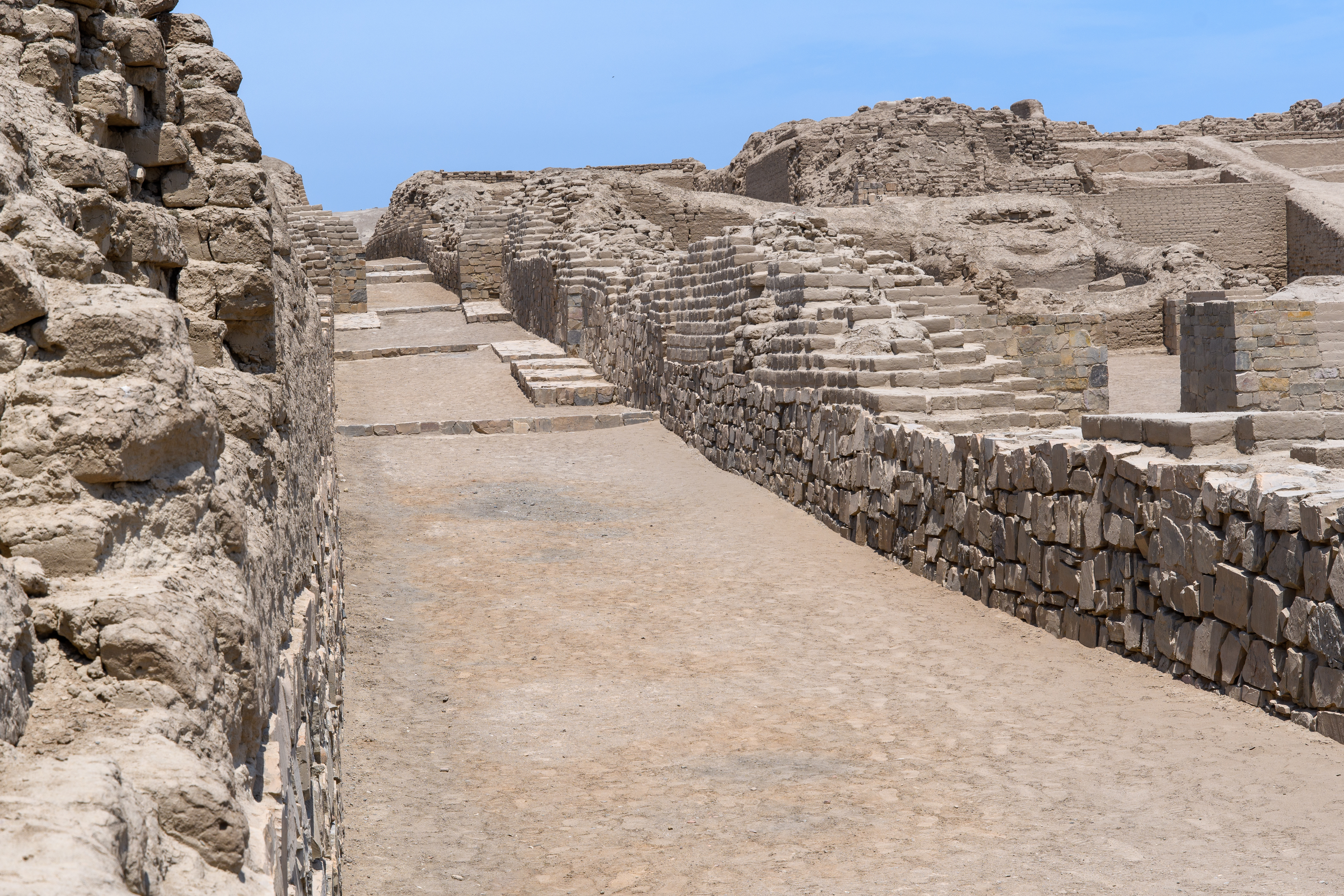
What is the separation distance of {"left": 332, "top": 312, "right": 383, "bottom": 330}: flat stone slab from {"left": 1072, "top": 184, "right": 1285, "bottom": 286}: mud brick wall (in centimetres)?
1657

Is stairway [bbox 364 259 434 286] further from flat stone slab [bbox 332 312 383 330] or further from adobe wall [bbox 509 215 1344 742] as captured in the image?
adobe wall [bbox 509 215 1344 742]

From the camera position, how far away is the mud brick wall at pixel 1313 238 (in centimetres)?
2541

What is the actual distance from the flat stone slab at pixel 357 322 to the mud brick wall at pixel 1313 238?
18.3 metres

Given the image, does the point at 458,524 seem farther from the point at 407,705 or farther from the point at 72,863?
the point at 72,863

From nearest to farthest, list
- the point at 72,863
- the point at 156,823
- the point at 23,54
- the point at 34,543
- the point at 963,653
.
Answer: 1. the point at 72,863
2. the point at 156,823
3. the point at 34,543
4. the point at 23,54
5. the point at 963,653

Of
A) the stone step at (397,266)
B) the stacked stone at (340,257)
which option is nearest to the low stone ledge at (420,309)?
the stacked stone at (340,257)

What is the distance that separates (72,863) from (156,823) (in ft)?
0.94

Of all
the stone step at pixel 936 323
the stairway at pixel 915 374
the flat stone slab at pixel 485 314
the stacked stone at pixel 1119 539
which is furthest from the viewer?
the flat stone slab at pixel 485 314

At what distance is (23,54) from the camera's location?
2.64 metres

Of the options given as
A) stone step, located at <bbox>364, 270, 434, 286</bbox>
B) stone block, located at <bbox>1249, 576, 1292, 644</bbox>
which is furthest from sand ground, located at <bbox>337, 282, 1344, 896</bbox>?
stone step, located at <bbox>364, 270, 434, 286</bbox>

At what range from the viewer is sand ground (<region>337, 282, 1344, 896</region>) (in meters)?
3.94

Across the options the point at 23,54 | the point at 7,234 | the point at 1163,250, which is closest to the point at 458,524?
the point at 23,54

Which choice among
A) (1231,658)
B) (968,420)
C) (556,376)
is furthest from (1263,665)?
(556,376)

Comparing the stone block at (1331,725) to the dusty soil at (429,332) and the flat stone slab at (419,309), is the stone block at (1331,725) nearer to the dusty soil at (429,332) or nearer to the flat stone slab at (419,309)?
the dusty soil at (429,332)
